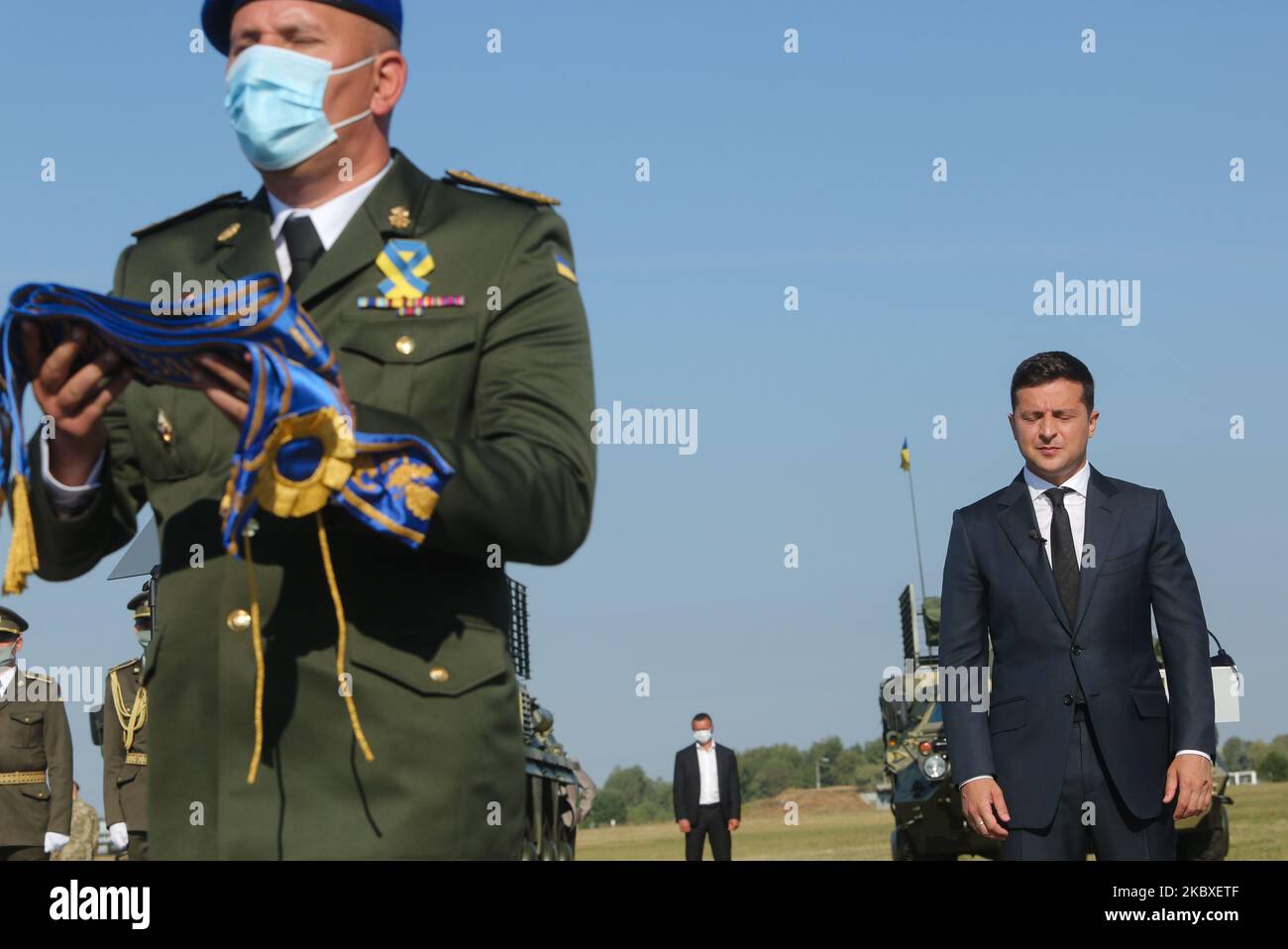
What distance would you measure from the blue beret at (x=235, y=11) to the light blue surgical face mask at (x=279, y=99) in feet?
0.23

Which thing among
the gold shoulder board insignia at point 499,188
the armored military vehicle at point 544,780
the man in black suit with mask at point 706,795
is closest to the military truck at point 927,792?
the man in black suit with mask at point 706,795

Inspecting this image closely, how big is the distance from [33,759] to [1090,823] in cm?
999

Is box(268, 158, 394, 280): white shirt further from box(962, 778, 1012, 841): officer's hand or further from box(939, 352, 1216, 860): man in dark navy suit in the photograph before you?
box(962, 778, 1012, 841): officer's hand

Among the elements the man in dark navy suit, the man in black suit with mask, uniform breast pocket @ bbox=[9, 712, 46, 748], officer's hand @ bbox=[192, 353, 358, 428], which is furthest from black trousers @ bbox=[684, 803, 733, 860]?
officer's hand @ bbox=[192, 353, 358, 428]

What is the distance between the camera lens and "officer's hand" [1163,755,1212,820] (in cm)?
580

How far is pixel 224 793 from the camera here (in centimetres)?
304

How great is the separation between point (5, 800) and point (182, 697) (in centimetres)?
1175

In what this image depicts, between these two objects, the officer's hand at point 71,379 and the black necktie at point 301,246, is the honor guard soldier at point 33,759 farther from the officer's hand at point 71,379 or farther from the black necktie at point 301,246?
the officer's hand at point 71,379

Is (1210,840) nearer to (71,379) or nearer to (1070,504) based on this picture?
(1070,504)

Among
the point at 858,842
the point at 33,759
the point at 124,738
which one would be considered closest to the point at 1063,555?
the point at 33,759

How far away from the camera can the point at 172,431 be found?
3225mm

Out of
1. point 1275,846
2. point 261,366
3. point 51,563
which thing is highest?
point 261,366
